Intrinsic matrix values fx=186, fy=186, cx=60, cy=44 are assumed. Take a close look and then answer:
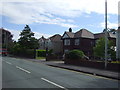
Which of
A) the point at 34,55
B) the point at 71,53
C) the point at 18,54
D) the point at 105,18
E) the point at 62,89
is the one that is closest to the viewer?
the point at 62,89

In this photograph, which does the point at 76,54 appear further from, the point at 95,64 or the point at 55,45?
the point at 55,45

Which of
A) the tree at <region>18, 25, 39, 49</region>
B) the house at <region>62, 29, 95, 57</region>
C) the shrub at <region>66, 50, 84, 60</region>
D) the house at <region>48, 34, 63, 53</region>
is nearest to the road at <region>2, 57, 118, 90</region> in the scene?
the shrub at <region>66, 50, 84, 60</region>

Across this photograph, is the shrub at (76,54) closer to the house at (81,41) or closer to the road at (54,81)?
the road at (54,81)

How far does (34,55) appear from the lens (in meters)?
45.6

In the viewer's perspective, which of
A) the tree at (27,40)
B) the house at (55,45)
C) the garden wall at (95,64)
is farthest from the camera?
the house at (55,45)

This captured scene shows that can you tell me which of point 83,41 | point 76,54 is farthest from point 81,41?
point 76,54

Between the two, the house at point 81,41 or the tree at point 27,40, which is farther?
the tree at point 27,40

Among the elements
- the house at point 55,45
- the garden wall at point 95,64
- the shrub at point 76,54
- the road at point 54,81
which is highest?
the house at point 55,45

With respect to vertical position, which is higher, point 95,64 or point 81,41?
point 81,41

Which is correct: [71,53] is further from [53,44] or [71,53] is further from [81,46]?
[53,44]

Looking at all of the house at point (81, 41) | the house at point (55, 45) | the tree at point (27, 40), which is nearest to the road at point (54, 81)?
the house at point (81, 41)

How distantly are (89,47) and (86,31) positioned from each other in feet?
16.7

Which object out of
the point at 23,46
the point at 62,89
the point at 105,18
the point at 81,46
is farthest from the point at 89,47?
the point at 62,89

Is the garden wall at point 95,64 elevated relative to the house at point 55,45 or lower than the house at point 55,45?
lower
